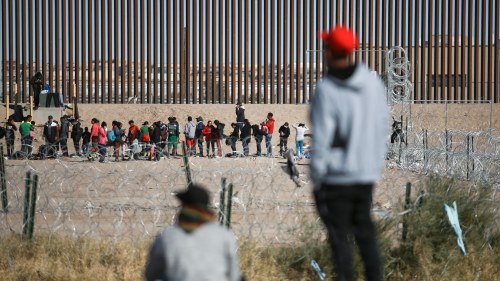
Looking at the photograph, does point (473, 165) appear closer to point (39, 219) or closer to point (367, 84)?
point (39, 219)

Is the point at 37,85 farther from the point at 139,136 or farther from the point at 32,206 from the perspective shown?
the point at 32,206

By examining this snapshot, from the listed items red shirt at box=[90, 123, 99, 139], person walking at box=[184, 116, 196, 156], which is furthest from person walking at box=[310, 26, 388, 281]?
person walking at box=[184, 116, 196, 156]

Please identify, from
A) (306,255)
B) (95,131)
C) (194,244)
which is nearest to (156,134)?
(95,131)

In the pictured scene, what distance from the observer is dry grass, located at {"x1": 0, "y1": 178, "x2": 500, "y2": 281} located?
7.43 meters

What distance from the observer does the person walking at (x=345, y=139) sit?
4117 millimetres

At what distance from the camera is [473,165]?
1354cm

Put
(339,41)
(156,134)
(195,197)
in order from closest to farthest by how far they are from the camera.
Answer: (195,197), (339,41), (156,134)

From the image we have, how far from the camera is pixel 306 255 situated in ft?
24.8

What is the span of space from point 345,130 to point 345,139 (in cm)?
4

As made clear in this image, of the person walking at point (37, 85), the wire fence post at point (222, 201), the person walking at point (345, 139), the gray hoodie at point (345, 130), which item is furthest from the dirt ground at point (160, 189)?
the gray hoodie at point (345, 130)

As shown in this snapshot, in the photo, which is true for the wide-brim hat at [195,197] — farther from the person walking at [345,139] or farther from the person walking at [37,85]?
the person walking at [37,85]

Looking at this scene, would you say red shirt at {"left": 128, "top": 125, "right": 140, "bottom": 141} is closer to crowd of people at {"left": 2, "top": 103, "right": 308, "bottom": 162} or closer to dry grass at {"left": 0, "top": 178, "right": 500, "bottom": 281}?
crowd of people at {"left": 2, "top": 103, "right": 308, "bottom": 162}

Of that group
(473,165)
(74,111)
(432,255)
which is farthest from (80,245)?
(74,111)

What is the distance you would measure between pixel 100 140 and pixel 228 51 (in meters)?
18.1
